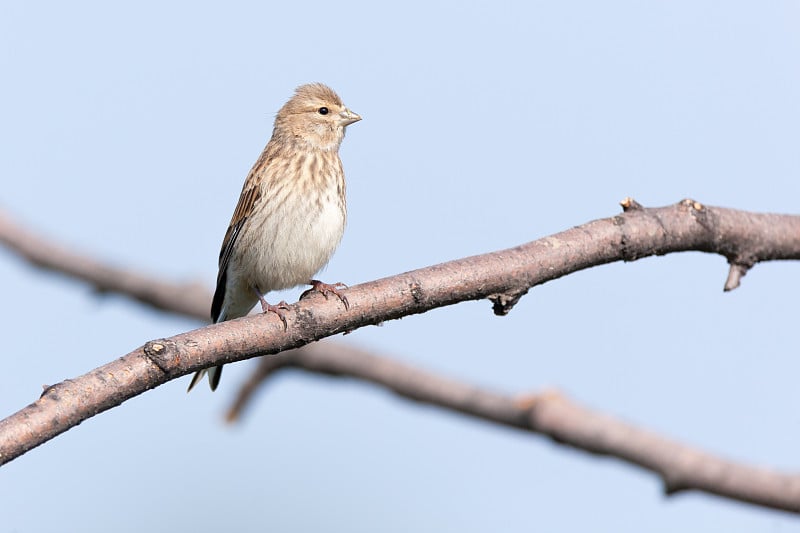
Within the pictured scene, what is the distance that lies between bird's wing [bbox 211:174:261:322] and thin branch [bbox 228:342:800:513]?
0.72 meters

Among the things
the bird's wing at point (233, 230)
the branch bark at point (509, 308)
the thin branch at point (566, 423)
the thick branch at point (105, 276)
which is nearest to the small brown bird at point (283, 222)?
the bird's wing at point (233, 230)

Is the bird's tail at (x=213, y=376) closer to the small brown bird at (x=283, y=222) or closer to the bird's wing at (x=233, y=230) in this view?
the small brown bird at (x=283, y=222)

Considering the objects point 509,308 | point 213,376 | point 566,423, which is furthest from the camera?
point 213,376

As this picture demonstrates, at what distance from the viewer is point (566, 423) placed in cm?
595

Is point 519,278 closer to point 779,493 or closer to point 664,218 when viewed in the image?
point 664,218

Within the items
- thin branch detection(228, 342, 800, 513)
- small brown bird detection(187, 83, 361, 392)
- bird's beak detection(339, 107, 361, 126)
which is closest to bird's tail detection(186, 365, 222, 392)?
small brown bird detection(187, 83, 361, 392)

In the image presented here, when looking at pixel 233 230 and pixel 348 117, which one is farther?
pixel 348 117

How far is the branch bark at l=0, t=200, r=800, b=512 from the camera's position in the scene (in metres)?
3.82

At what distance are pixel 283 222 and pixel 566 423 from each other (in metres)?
2.14

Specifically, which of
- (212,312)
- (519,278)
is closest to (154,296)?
(212,312)

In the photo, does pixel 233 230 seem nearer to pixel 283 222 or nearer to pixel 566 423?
pixel 283 222

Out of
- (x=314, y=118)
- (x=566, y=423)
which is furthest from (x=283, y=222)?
(x=566, y=423)

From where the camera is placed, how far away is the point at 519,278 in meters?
4.60

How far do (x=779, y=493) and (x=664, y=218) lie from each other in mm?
1438
